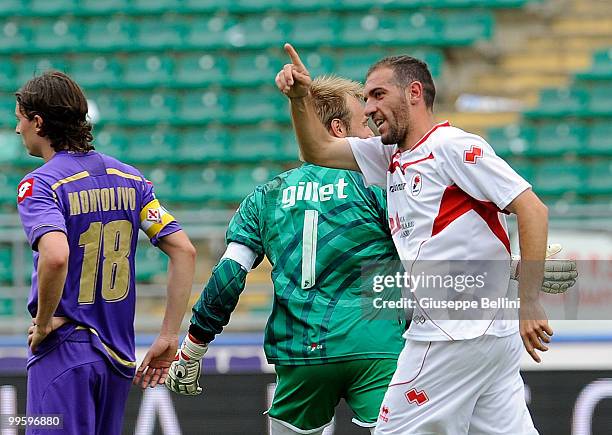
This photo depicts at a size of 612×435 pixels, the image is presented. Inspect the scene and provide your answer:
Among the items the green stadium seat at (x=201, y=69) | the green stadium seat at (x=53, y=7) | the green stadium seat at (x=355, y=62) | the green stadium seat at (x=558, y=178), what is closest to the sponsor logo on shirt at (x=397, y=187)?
the green stadium seat at (x=558, y=178)

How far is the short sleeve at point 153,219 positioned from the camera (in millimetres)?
3994

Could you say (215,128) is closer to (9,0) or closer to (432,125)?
(9,0)

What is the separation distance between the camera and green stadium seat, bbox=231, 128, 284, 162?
1084 cm

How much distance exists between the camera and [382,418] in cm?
385

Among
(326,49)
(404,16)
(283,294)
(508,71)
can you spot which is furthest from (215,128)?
(283,294)

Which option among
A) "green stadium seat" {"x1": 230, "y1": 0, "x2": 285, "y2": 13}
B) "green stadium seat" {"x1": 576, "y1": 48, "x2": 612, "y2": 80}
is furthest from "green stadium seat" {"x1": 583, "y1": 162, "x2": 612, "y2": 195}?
"green stadium seat" {"x1": 230, "y1": 0, "x2": 285, "y2": 13}

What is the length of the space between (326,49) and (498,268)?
806 cm

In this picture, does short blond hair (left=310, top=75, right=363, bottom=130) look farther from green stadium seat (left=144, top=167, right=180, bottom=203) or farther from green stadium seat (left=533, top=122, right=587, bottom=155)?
green stadium seat (left=533, top=122, right=587, bottom=155)

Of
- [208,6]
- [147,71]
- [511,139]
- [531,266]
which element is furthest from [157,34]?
[531,266]

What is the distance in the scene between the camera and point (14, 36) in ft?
39.7

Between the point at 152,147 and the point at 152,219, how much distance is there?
284 inches

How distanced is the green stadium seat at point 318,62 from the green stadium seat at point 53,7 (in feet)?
9.10

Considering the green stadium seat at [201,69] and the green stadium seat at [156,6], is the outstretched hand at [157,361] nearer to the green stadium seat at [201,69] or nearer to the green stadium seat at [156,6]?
the green stadium seat at [201,69]

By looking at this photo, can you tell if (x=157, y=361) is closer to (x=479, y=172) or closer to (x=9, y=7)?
(x=479, y=172)
